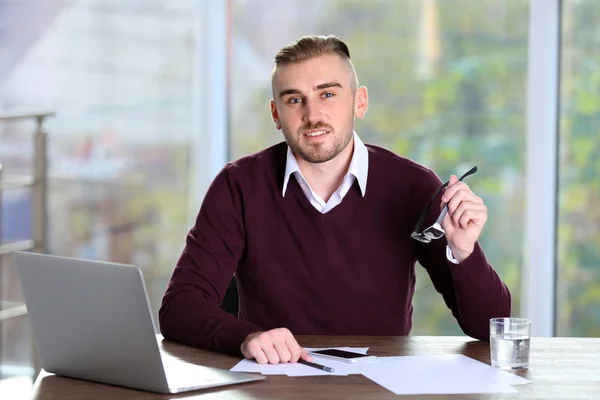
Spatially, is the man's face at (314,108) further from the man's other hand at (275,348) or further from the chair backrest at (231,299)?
the man's other hand at (275,348)

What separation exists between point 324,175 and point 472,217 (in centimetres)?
52

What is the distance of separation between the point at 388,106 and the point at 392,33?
32 cm

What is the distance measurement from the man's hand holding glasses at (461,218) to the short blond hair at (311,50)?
1.79 ft

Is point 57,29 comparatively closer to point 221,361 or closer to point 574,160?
point 574,160

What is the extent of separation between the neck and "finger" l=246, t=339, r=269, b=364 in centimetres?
64

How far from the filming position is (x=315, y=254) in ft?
7.38

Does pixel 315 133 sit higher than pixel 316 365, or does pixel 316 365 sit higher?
pixel 315 133

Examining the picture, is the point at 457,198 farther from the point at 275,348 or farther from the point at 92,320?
the point at 92,320

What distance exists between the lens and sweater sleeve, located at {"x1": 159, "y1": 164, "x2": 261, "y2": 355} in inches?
74.5

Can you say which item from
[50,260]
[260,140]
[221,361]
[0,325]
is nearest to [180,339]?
[221,361]

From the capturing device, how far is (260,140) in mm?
4219

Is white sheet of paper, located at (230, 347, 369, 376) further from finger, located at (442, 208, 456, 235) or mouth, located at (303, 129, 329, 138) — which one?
mouth, located at (303, 129, 329, 138)

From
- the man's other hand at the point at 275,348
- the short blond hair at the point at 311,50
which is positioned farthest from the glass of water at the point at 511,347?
the short blond hair at the point at 311,50

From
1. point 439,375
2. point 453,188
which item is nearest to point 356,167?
point 453,188
